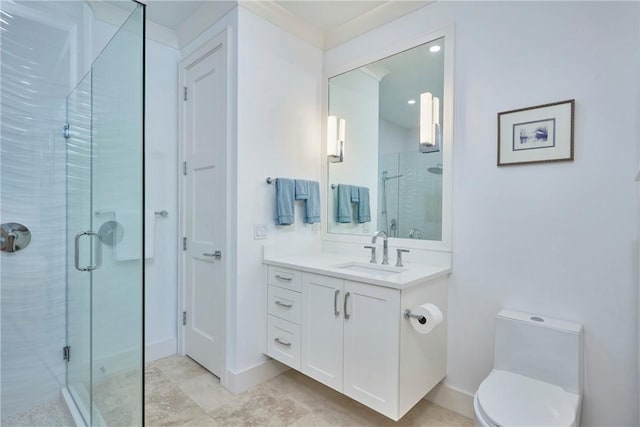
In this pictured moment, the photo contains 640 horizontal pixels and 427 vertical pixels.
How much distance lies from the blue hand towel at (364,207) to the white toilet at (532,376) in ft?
3.58

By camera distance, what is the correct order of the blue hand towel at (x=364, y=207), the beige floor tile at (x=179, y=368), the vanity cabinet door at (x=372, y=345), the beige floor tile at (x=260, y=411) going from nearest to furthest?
the vanity cabinet door at (x=372, y=345)
the beige floor tile at (x=260, y=411)
the beige floor tile at (x=179, y=368)
the blue hand towel at (x=364, y=207)

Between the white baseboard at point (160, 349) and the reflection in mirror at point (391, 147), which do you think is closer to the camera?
the reflection in mirror at point (391, 147)

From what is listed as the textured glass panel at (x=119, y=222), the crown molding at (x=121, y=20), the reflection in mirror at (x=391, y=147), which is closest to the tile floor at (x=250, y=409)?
the textured glass panel at (x=119, y=222)

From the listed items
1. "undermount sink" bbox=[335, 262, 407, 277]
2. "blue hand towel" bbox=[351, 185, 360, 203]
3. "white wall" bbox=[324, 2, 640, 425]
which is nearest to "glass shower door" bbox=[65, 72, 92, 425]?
"undermount sink" bbox=[335, 262, 407, 277]

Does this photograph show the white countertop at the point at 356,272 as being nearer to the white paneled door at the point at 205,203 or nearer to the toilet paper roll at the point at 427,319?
the toilet paper roll at the point at 427,319


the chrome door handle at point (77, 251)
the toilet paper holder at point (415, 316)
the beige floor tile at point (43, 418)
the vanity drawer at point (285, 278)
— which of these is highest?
the chrome door handle at point (77, 251)

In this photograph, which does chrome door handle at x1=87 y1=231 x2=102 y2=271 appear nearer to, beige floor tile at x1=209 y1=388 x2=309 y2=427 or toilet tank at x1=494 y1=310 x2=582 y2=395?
beige floor tile at x1=209 y1=388 x2=309 y2=427

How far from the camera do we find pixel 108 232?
1654mm

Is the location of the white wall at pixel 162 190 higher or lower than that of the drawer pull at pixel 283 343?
higher

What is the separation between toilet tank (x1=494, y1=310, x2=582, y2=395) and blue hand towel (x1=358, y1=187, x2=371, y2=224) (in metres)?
1.09

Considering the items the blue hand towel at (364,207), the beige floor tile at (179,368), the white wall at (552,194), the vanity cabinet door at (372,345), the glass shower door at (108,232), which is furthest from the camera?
the blue hand towel at (364,207)

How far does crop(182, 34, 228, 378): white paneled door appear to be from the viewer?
7.37 feet

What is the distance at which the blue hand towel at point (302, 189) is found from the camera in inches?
94.8

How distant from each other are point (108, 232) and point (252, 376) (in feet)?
4.26
